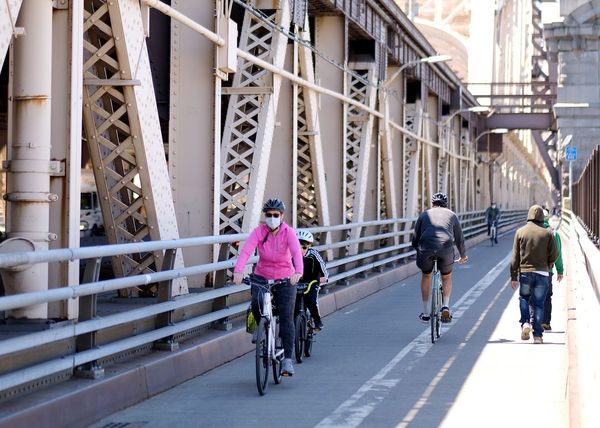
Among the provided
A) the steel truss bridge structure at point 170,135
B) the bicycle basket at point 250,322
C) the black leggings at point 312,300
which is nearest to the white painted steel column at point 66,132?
the steel truss bridge structure at point 170,135

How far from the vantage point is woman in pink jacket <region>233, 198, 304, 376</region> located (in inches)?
452

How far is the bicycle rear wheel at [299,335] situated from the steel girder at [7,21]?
489 centimetres

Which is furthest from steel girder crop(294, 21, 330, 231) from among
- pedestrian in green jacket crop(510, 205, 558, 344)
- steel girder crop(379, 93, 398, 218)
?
pedestrian in green jacket crop(510, 205, 558, 344)

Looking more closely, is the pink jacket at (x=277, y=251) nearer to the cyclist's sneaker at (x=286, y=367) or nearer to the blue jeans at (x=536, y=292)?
the cyclist's sneaker at (x=286, y=367)

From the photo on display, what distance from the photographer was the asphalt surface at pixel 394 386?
9.80 m

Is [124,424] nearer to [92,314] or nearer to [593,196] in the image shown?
[92,314]

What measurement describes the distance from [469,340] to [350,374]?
3.40 metres

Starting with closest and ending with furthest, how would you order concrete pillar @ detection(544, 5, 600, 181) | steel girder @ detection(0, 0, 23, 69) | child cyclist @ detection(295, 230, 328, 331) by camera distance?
steel girder @ detection(0, 0, 23, 69), child cyclist @ detection(295, 230, 328, 331), concrete pillar @ detection(544, 5, 600, 181)

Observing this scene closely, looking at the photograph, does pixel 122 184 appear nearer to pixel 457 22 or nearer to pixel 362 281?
pixel 362 281

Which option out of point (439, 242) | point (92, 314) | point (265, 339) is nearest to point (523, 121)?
point (439, 242)

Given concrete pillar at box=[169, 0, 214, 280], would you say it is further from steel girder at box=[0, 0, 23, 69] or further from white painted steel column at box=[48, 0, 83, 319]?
steel girder at box=[0, 0, 23, 69]

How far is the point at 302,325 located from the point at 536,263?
3.13 metres

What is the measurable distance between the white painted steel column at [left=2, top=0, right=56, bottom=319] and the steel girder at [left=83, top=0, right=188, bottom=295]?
1.75 metres

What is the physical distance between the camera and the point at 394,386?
37.5ft
